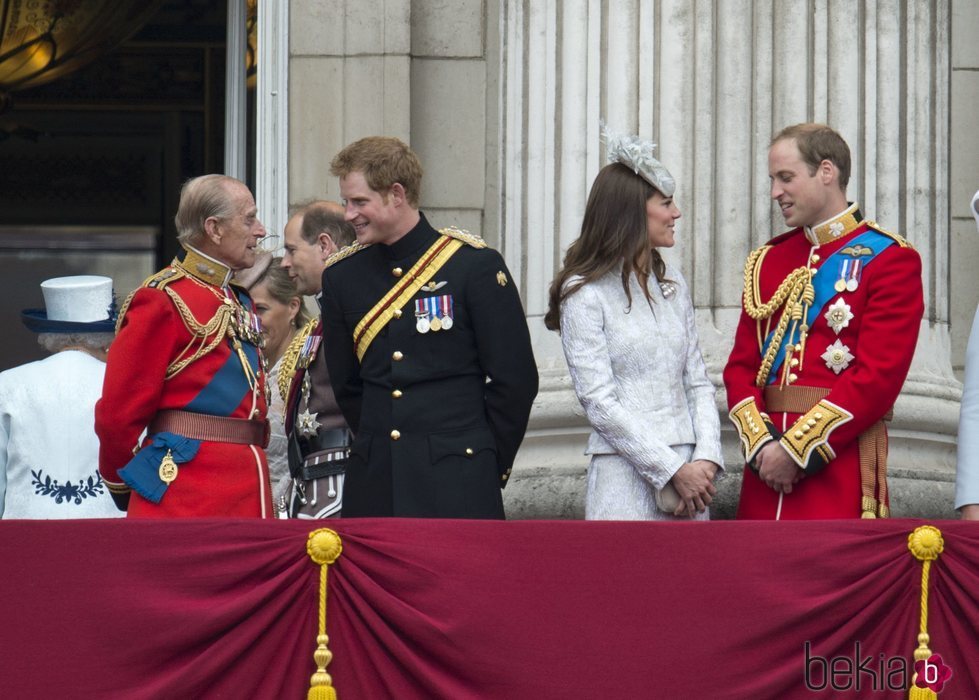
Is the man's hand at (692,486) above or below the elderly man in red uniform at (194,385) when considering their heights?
below

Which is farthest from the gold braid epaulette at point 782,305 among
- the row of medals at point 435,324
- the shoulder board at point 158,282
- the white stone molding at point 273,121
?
the white stone molding at point 273,121

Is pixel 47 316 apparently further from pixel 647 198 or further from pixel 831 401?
pixel 831 401

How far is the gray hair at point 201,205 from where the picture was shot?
5.95 m

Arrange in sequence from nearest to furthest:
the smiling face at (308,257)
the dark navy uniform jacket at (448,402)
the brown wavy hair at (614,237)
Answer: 1. the dark navy uniform jacket at (448,402)
2. the brown wavy hair at (614,237)
3. the smiling face at (308,257)

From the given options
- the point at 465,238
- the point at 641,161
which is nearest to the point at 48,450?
the point at 465,238

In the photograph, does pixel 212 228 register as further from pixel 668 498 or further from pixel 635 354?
pixel 668 498

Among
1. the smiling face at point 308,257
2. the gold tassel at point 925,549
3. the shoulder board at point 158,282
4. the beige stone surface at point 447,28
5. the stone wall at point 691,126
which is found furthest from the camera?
the beige stone surface at point 447,28

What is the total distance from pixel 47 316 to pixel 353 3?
211 cm

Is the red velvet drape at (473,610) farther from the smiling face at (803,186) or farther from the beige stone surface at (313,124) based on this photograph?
the beige stone surface at (313,124)

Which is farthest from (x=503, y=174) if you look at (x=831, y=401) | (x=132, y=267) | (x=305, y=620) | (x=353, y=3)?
(x=132, y=267)

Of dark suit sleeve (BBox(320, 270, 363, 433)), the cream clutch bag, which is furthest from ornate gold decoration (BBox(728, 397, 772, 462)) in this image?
dark suit sleeve (BBox(320, 270, 363, 433))

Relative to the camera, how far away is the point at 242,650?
16.2 ft

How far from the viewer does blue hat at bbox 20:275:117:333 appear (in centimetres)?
644

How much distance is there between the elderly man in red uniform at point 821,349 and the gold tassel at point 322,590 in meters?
1.51
